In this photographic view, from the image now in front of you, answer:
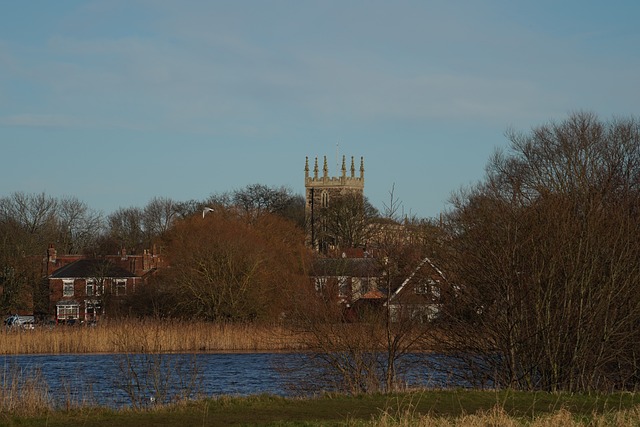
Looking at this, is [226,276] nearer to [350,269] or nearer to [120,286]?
[120,286]

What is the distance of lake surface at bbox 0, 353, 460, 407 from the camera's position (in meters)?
20.4

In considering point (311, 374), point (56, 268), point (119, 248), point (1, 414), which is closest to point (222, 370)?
point (311, 374)

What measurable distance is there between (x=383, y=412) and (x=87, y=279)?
2301 inches

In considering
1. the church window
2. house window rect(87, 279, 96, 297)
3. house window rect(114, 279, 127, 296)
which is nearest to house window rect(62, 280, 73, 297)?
house window rect(87, 279, 96, 297)

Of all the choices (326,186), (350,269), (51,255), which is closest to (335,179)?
(326,186)

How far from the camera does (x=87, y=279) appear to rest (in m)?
70.9

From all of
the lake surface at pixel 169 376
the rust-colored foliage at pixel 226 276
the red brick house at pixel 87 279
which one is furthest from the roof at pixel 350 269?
the red brick house at pixel 87 279

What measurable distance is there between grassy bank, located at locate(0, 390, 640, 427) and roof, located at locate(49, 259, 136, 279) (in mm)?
53415

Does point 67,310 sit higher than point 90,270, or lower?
lower

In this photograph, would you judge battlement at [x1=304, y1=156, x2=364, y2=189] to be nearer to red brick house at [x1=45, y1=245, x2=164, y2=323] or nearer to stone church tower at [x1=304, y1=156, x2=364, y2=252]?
stone church tower at [x1=304, y1=156, x2=364, y2=252]

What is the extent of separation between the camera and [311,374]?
22500mm

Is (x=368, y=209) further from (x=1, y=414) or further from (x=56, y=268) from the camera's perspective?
(x=1, y=414)

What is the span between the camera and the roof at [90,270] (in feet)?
232

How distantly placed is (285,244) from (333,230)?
133ft
